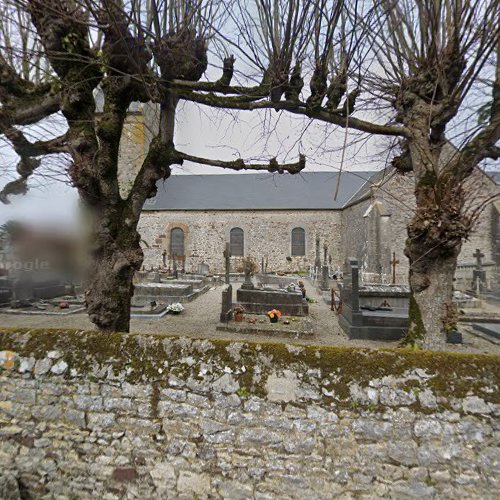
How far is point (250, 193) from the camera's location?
22.5 m

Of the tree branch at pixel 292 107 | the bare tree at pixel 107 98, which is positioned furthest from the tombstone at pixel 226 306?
the tree branch at pixel 292 107

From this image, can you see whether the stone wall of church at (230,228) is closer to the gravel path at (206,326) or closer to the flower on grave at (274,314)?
the gravel path at (206,326)

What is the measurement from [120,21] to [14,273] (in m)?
8.71

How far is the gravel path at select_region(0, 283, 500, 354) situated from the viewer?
618cm

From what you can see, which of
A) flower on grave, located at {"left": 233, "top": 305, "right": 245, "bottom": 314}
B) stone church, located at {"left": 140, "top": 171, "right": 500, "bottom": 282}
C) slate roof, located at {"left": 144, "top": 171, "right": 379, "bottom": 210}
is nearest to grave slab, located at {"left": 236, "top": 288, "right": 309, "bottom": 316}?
flower on grave, located at {"left": 233, "top": 305, "right": 245, "bottom": 314}

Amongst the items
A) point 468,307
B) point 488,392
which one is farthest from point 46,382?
point 468,307

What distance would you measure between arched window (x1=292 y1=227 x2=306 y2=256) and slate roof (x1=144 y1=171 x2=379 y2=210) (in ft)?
5.02

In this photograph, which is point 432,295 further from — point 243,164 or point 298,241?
point 298,241

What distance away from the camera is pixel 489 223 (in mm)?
15094

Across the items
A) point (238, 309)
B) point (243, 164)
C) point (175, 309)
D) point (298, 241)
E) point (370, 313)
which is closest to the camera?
point (243, 164)

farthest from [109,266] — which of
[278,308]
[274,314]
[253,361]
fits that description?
[278,308]

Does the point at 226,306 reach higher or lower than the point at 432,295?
lower

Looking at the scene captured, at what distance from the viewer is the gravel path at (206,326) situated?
618 cm

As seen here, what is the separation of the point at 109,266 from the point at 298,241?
1768cm
